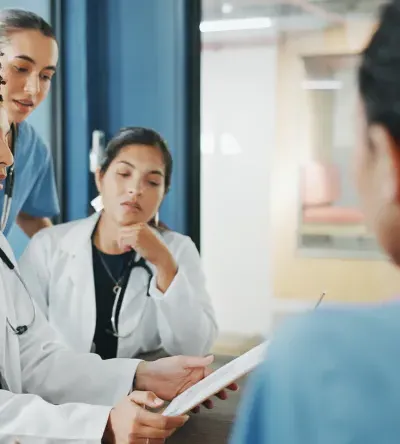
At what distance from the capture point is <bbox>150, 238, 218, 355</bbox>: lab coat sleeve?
1.31 metres

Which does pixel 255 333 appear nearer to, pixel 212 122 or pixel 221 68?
pixel 212 122

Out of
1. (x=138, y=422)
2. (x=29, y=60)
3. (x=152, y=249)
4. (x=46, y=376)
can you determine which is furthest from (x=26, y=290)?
(x=29, y=60)

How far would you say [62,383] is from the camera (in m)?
1.33

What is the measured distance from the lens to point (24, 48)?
1346 mm

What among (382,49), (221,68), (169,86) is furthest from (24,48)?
(382,49)

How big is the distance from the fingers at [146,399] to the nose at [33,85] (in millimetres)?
676

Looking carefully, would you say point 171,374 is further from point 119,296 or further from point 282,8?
point 282,8

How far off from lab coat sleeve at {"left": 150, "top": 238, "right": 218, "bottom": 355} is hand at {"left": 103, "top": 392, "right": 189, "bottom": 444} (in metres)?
0.14

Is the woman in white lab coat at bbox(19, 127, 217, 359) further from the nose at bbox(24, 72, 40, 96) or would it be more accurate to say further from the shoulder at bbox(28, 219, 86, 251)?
A: the nose at bbox(24, 72, 40, 96)

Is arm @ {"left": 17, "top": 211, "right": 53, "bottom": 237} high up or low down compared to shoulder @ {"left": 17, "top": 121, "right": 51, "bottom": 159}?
down

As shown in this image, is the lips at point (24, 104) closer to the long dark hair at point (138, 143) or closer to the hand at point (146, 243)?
the long dark hair at point (138, 143)

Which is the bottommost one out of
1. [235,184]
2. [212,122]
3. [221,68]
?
[235,184]

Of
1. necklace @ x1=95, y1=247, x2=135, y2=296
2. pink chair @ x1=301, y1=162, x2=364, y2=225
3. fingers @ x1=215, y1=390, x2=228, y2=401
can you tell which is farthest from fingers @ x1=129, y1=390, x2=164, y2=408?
pink chair @ x1=301, y1=162, x2=364, y2=225

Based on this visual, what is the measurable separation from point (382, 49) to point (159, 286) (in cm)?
88
